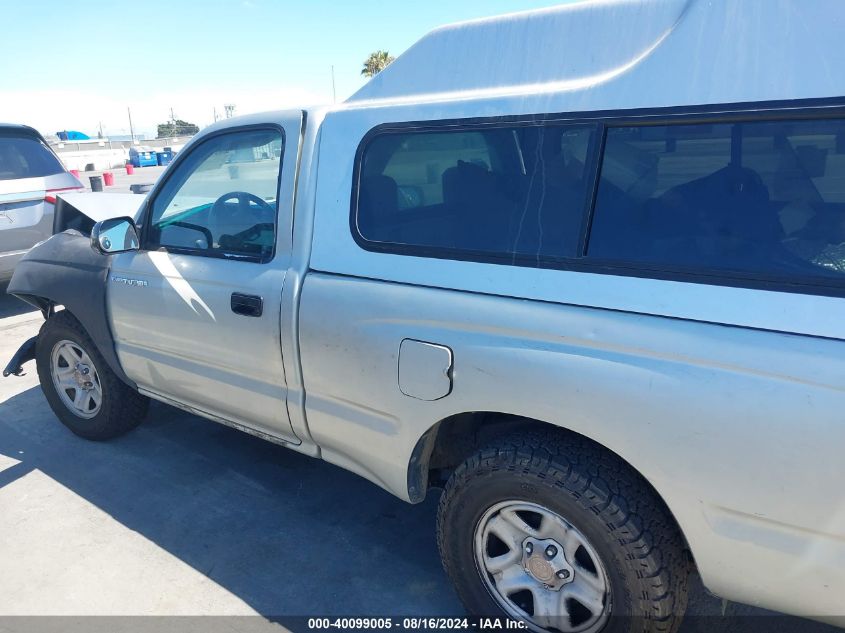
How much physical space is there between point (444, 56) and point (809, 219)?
4.36ft

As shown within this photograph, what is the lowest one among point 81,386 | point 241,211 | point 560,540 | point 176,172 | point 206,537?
point 206,537

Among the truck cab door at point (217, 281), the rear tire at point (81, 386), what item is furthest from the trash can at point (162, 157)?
the truck cab door at point (217, 281)

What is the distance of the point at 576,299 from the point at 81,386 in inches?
129

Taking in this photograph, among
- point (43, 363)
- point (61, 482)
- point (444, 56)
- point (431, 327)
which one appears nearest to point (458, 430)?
point (431, 327)

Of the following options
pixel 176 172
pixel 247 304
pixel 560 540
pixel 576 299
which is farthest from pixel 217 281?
pixel 560 540

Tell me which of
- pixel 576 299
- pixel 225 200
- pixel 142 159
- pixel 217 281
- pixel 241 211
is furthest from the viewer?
pixel 142 159

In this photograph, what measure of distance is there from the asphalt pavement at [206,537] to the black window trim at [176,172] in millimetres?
→ 1293

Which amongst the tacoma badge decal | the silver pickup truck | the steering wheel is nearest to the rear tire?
the tacoma badge decal

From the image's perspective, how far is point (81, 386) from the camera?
3.88m

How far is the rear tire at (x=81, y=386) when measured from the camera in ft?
12.1

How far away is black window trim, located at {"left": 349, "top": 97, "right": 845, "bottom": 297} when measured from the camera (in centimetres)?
157

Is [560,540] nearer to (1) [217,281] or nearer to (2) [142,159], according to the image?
(1) [217,281]

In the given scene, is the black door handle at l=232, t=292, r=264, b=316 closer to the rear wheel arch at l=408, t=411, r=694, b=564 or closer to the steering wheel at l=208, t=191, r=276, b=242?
the steering wheel at l=208, t=191, r=276, b=242

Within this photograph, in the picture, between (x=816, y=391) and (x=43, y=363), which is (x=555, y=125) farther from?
(x=43, y=363)
